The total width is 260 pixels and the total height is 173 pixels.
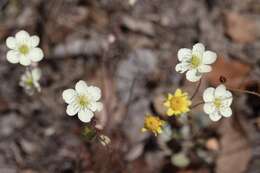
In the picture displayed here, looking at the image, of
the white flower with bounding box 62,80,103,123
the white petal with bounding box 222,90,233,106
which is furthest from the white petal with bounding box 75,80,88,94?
the white petal with bounding box 222,90,233,106

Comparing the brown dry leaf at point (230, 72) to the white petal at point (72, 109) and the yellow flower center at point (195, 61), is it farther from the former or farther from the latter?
the white petal at point (72, 109)

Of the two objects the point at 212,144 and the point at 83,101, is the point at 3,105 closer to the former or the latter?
the point at 83,101

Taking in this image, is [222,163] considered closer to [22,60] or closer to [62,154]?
[62,154]

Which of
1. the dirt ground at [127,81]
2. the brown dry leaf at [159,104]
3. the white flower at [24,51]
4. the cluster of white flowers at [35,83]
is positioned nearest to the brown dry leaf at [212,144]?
the dirt ground at [127,81]

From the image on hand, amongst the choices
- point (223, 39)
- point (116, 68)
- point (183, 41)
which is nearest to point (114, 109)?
point (116, 68)

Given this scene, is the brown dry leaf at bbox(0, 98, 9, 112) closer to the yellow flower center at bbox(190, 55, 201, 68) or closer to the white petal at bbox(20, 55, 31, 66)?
the white petal at bbox(20, 55, 31, 66)
